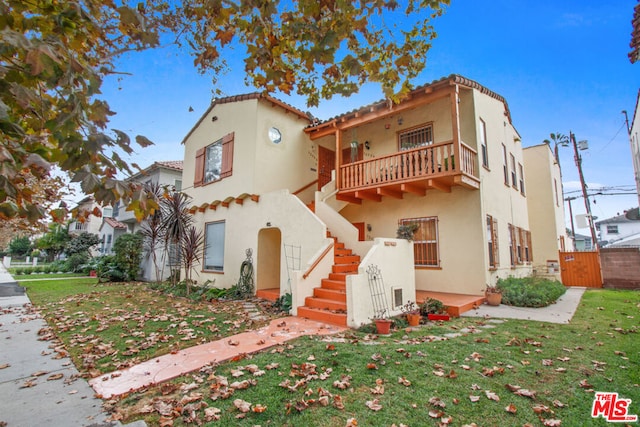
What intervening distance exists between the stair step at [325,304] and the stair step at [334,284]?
0.43 metres

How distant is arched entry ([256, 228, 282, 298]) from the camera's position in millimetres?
10045

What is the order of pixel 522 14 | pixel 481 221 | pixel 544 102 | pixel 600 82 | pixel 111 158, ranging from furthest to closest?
1. pixel 544 102
2. pixel 600 82
3. pixel 481 221
4. pixel 522 14
5. pixel 111 158

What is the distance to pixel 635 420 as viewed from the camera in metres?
2.64

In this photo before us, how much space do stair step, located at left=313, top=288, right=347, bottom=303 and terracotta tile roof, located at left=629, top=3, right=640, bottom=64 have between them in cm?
671

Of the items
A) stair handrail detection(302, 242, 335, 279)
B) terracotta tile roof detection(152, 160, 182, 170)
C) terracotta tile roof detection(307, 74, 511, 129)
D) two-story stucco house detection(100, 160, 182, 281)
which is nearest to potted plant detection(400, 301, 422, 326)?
stair handrail detection(302, 242, 335, 279)

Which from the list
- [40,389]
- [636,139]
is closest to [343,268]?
[40,389]

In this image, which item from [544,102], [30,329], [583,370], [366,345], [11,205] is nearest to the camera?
[11,205]

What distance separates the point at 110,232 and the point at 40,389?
879 inches

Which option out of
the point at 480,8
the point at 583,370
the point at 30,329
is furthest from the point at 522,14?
the point at 30,329

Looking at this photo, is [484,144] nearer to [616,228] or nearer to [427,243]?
[427,243]

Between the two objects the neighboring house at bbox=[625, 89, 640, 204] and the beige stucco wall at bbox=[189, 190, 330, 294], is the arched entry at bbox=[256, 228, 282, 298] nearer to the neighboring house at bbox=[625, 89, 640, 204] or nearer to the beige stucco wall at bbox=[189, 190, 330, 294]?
the beige stucco wall at bbox=[189, 190, 330, 294]

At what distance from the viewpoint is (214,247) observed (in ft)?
39.3

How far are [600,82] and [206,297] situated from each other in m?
17.7

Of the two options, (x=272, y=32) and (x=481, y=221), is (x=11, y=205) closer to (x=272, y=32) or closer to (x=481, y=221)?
(x=272, y=32)
